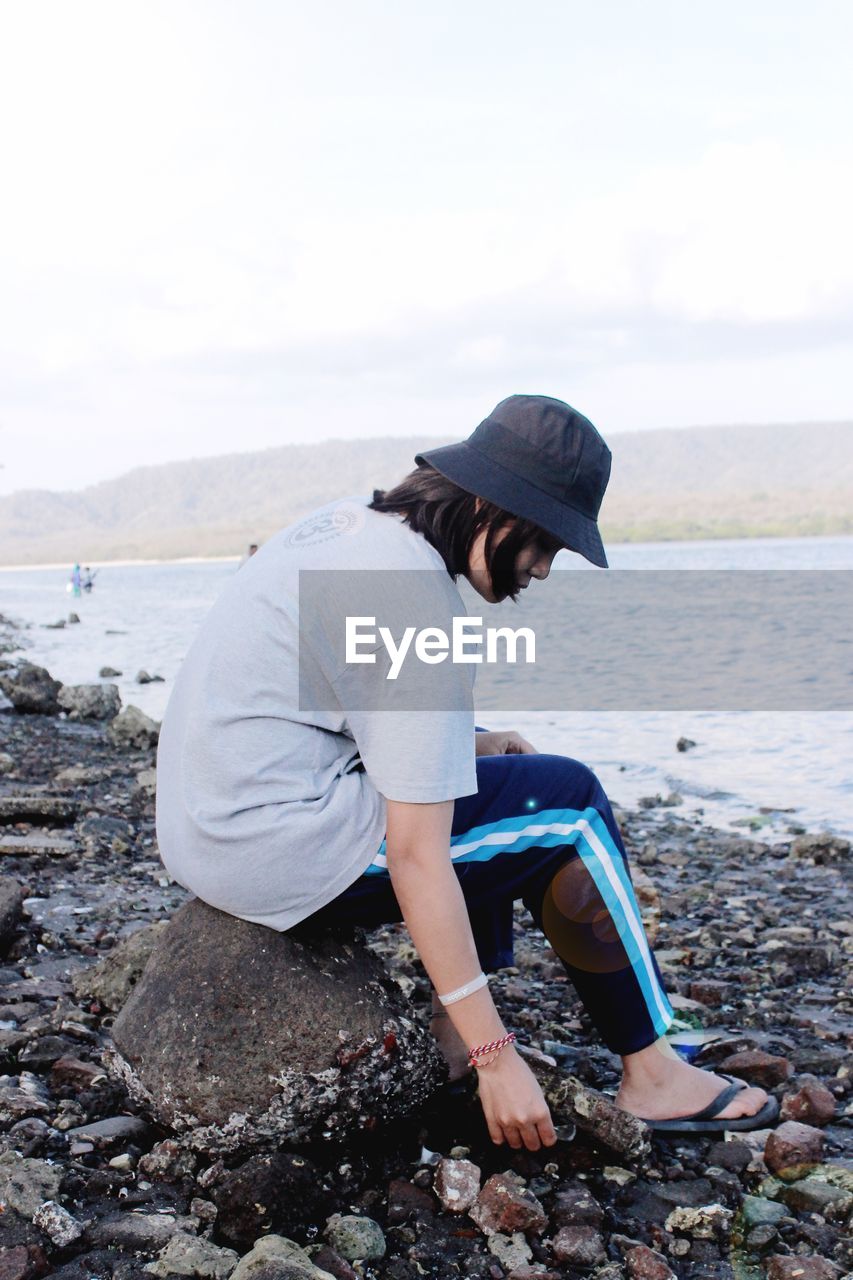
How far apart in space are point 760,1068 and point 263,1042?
4.95 feet

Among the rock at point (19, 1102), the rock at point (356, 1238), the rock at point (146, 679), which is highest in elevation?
the rock at point (19, 1102)

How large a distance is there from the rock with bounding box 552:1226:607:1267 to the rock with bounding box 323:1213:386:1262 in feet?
1.22

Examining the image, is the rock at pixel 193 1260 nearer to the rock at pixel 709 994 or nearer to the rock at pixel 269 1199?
the rock at pixel 269 1199

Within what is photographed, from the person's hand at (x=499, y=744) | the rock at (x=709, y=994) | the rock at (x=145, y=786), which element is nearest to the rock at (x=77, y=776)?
the rock at (x=145, y=786)

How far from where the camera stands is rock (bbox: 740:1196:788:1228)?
106 inches

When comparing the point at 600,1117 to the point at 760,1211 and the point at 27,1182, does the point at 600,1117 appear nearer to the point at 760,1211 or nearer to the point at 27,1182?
the point at 760,1211

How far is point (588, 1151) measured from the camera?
2885mm

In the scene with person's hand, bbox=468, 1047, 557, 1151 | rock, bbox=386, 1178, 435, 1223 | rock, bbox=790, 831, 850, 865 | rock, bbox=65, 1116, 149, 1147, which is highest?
person's hand, bbox=468, 1047, 557, 1151

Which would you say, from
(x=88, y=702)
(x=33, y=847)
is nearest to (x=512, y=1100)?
(x=33, y=847)

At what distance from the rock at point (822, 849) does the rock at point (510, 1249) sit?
4.99 meters

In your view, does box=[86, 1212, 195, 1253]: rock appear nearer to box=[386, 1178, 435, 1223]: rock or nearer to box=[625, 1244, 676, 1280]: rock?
box=[386, 1178, 435, 1223]: rock

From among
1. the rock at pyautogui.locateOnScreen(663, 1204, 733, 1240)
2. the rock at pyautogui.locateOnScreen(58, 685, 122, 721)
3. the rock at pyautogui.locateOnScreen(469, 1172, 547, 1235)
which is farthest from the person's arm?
the rock at pyautogui.locateOnScreen(58, 685, 122, 721)

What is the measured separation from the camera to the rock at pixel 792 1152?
9.55 feet

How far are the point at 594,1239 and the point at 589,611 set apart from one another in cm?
3619
